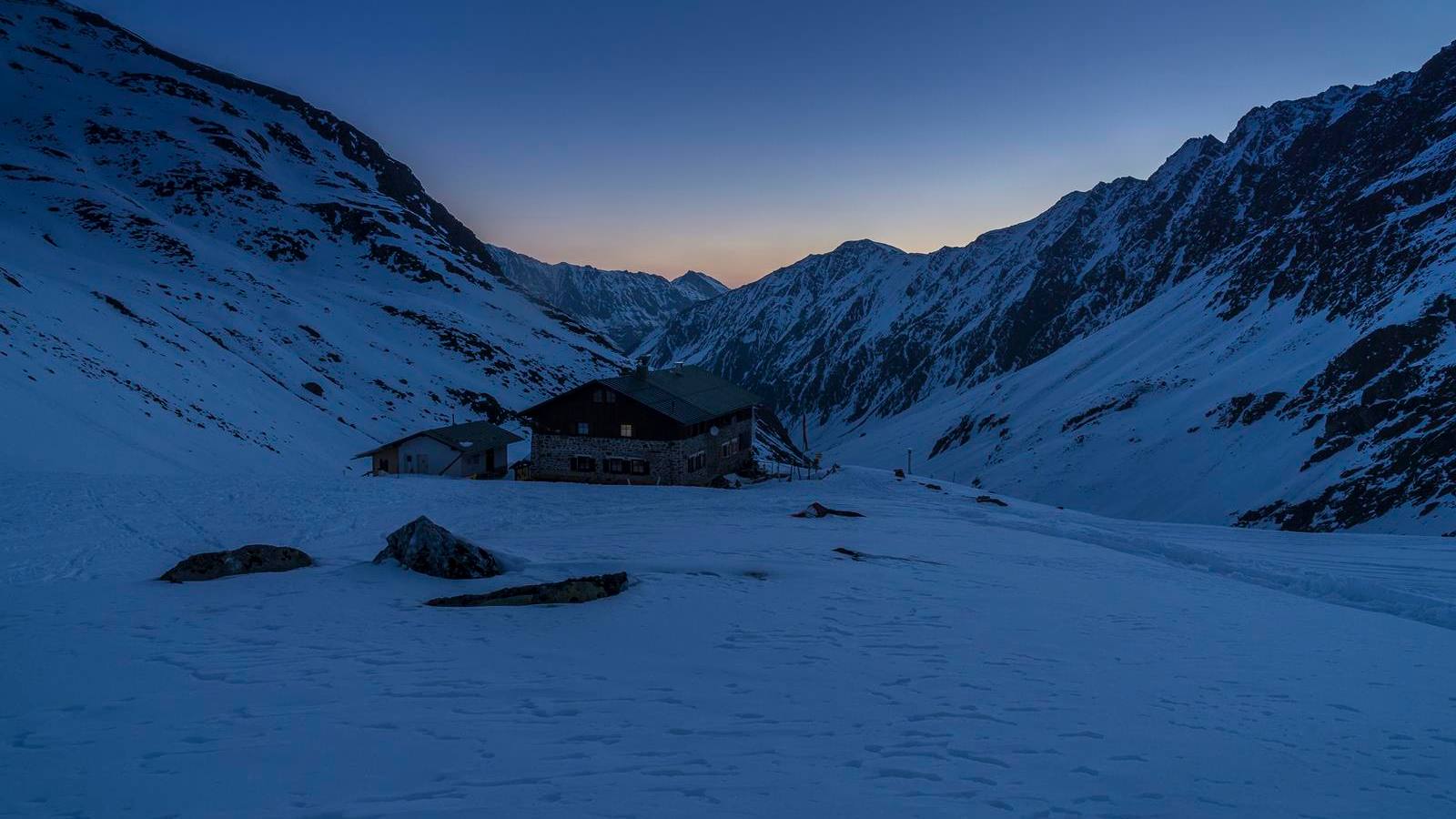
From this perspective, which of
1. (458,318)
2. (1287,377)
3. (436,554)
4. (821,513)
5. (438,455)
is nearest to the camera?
(436,554)

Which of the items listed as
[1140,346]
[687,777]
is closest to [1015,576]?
[687,777]

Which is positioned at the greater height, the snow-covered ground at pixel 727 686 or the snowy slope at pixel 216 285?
the snowy slope at pixel 216 285

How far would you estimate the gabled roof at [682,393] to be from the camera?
41.4m

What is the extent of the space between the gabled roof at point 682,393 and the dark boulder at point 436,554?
24552 mm

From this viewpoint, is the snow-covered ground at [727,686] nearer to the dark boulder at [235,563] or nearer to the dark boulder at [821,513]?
the dark boulder at [235,563]

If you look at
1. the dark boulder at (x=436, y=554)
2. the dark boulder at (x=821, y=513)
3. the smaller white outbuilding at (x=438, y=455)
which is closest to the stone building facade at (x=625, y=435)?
the smaller white outbuilding at (x=438, y=455)

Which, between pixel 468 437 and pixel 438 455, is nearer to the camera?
pixel 438 455

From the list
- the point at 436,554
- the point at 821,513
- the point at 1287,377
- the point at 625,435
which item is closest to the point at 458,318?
the point at 625,435

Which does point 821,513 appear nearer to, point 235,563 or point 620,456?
point 620,456

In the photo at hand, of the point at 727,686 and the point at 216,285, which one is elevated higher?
the point at 216,285

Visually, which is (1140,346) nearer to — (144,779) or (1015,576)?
(1015,576)

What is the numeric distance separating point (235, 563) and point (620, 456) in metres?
27.3

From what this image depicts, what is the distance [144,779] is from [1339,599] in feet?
73.1

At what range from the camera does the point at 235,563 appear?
48.1ft
